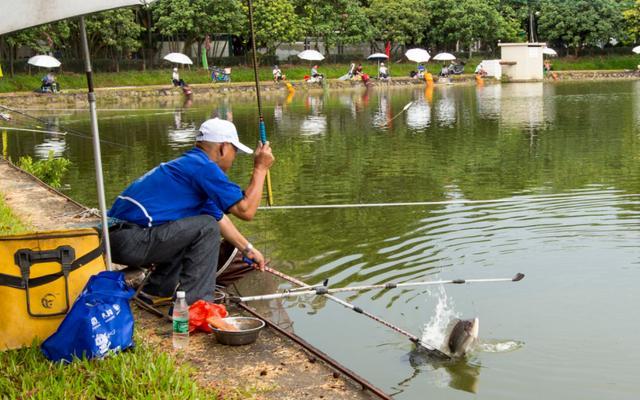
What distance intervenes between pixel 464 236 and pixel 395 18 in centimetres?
4284

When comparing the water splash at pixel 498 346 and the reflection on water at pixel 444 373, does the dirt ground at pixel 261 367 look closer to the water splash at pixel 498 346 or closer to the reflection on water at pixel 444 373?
the reflection on water at pixel 444 373

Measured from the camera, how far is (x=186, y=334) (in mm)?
4832

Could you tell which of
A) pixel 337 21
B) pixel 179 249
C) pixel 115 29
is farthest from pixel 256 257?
pixel 337 21

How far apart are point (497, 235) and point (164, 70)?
122 ft

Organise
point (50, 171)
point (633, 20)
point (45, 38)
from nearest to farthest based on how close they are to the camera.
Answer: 1. point (50, 171)
2. point (45, 38)
3. point (633, 20)

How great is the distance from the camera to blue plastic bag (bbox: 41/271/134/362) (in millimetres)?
4320

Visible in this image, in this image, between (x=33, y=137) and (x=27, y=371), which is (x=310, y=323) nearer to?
(x=27, y=371)

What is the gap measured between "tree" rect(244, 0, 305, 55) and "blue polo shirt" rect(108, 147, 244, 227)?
38381 millimetres

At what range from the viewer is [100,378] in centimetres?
410

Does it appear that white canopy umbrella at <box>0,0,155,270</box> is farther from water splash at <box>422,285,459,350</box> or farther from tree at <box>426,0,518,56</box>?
tree at <box>426,0,518,56</box>

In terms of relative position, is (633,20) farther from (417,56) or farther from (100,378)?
(100,378)

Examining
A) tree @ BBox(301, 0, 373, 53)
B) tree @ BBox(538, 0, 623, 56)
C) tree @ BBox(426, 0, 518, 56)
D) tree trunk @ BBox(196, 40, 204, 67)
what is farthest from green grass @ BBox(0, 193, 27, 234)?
tree @ BBox(538, 0, 623, 56)

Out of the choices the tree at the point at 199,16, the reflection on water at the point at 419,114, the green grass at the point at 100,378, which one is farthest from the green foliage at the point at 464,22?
the green grass at the point at 100,378

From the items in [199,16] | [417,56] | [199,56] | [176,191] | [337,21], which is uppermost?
[199,16]
